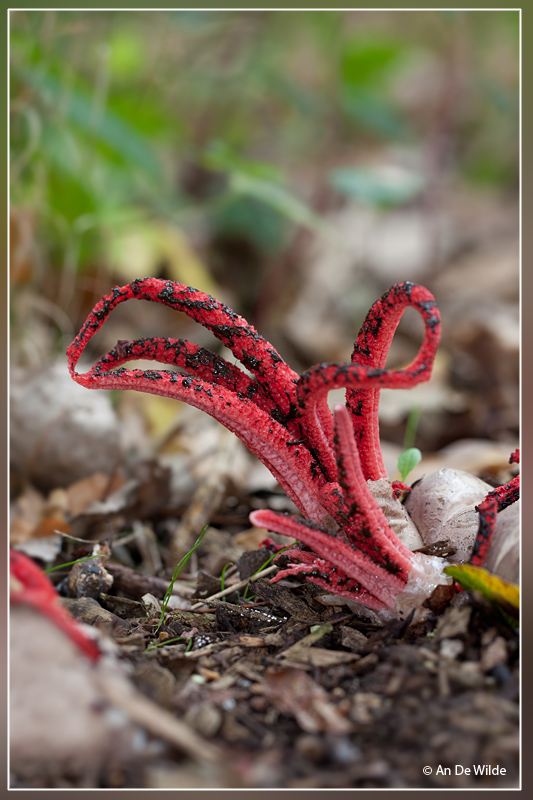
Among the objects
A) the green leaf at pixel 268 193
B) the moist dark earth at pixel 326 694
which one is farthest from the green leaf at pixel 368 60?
the moist dark earth at pixel 326 694

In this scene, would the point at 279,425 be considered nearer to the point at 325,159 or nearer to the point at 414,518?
the point at 414,518

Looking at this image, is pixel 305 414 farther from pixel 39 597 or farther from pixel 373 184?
pixel 373 184

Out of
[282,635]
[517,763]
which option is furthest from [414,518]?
[517,763]

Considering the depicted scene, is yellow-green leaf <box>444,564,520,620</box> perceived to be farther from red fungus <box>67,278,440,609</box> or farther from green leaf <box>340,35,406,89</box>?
green leaf <box>340,35,406,89</box>

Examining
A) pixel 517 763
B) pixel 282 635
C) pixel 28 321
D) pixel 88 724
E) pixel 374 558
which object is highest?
pixel 28 321

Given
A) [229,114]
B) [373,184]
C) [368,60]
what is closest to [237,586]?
[373,184]

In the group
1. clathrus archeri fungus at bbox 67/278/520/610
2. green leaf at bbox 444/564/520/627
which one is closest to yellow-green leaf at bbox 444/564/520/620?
green leaf at bbox 444/564/520/627
